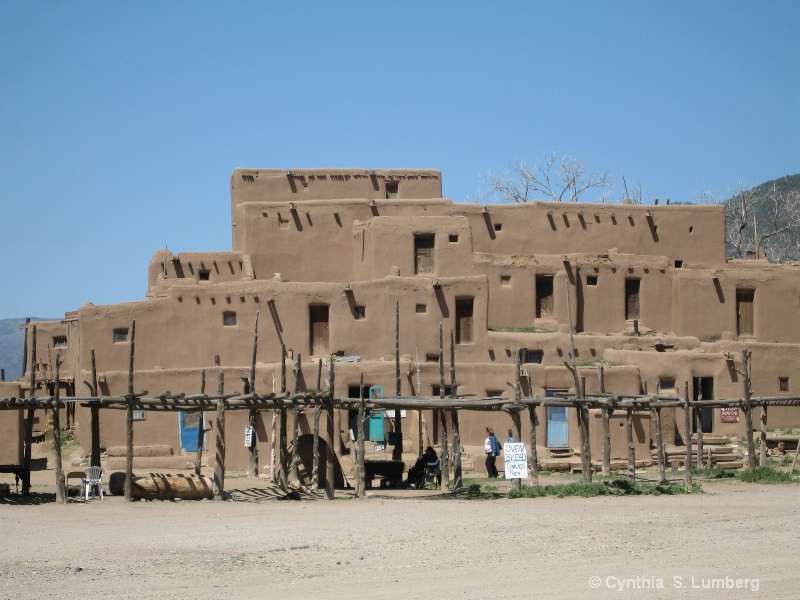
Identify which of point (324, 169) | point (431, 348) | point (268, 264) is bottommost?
point (431, 348)

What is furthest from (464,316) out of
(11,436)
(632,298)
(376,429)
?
(11,436)

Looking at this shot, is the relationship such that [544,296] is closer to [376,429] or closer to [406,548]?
[376,429]

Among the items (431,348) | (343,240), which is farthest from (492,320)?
(343,240)

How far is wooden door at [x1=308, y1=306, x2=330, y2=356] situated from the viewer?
35.4m

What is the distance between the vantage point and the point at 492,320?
121ft

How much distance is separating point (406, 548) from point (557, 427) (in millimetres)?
16676

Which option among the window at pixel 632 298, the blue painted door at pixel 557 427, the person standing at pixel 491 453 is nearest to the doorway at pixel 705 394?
the window at pixel 632 298

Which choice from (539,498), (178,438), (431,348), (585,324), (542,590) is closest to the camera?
(542,590)

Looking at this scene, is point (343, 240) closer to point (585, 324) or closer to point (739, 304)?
point (585, 324)

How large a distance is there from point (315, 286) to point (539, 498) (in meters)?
13.7

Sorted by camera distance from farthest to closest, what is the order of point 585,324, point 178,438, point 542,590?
point 585,324 < point 178,438 < point 542,590

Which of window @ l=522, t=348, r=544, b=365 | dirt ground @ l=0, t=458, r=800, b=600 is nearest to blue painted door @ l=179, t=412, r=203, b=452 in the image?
dirt ground @ l=0, t=458, r=800, b=600

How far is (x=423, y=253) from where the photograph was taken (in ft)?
123

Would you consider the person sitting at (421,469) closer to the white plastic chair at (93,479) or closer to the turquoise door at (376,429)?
the turquoise door at (376,429)
